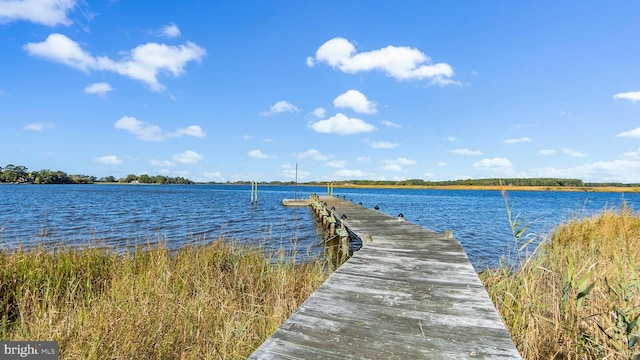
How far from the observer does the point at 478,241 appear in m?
13.1

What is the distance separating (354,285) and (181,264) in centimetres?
400

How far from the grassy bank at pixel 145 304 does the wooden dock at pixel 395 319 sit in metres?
1.01

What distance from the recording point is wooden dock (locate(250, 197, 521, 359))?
213 centimetres

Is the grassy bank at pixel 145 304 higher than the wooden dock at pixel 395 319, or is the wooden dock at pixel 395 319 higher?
the wooden dock at pixel 395 319

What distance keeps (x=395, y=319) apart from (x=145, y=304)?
2.94 m

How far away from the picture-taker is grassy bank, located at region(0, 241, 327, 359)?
2979 millimetres

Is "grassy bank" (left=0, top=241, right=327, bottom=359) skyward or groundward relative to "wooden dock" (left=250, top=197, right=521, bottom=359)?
groundward

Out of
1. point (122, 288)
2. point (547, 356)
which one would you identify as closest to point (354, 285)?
point (547, 356)

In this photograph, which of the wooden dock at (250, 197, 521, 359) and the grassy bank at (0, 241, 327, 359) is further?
the grassy bank at (0, 241, 327, 359)

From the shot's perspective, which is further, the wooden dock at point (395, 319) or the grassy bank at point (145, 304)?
the grassy bank at point (145, 304)

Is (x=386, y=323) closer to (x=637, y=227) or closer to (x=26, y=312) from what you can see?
(x=26, y=312)

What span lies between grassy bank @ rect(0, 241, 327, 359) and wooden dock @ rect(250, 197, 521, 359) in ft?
3.32

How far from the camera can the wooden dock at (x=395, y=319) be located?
2.13m

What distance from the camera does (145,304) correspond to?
3.63 meters
